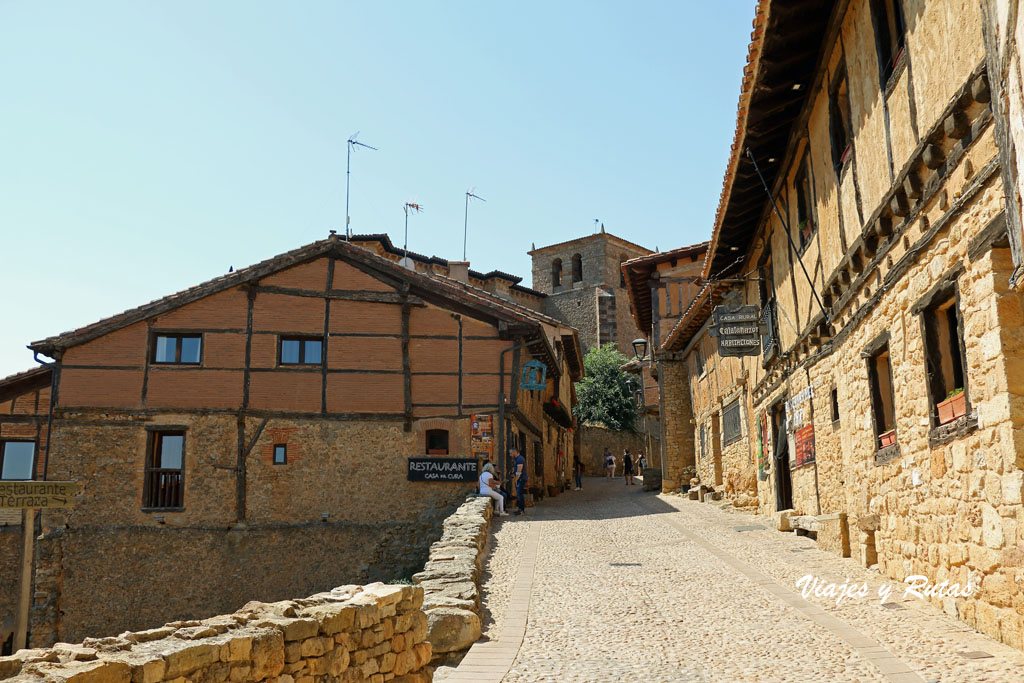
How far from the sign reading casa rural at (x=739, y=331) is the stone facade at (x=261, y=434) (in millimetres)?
5542

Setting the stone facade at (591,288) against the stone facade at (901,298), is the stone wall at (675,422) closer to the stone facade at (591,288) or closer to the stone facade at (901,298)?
the stone facade at (901,298)

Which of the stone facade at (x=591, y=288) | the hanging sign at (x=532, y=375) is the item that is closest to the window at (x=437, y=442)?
the hanging sign at (x=532, y=375)

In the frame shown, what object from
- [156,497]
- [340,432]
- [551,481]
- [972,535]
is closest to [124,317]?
[156,497]

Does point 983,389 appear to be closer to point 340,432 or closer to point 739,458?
point 739,458

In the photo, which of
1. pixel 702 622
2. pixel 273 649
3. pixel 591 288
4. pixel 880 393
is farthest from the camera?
pixel 591 288

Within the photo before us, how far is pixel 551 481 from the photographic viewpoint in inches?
1046

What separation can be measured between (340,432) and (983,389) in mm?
15193

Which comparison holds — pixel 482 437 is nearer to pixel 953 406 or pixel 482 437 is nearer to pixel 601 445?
pixel 953 406

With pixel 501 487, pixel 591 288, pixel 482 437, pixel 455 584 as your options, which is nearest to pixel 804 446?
pixel 455 584

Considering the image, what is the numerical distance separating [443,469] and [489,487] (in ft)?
5.20

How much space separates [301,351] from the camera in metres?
20.1

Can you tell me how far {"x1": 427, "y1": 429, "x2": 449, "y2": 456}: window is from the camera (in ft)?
63.8

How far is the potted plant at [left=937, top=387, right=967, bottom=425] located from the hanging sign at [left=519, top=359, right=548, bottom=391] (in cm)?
1333

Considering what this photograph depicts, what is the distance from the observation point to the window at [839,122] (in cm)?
941
